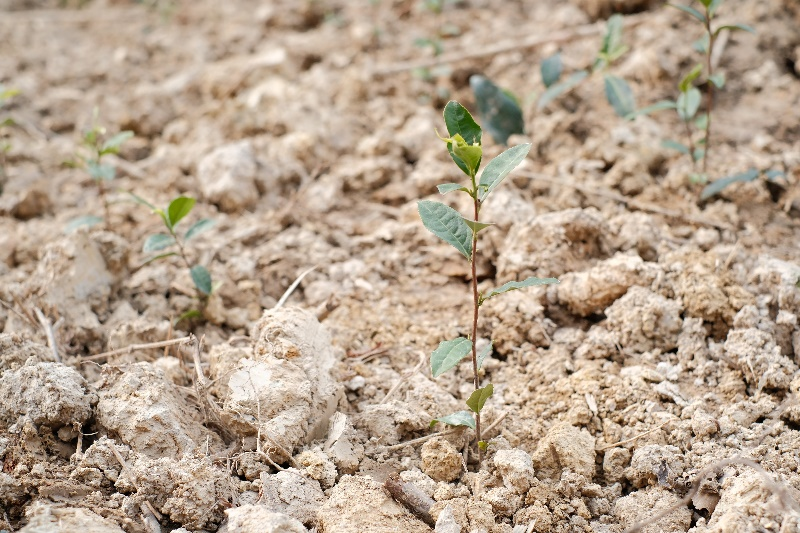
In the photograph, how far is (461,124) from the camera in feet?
5.08

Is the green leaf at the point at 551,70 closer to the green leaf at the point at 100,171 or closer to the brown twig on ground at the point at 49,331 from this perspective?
the green leaf at the point at 100,171

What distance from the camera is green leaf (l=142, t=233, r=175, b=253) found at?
6.70 ft

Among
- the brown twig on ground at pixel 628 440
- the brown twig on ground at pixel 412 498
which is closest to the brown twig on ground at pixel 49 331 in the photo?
the brown twig on ground at pixel 412 498

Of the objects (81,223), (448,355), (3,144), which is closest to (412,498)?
(448,355)

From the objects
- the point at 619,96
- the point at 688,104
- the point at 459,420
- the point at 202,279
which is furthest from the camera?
the point at 619,96

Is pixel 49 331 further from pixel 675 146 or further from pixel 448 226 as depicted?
pixel 675 146

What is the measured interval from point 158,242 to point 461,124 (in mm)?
1111

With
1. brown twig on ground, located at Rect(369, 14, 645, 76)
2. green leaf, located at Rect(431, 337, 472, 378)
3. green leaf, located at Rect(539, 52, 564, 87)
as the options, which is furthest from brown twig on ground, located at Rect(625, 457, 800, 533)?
brown twig on ground, located at Rect(369, 14, 645, 76)

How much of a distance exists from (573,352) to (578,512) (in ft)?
1.81

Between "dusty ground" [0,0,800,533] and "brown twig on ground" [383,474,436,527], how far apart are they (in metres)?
0.02

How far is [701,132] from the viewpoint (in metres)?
2.63

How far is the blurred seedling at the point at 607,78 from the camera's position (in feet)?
8.32

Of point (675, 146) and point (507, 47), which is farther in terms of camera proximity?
point (507, 47)

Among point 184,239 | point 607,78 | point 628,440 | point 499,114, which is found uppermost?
point 607,78
